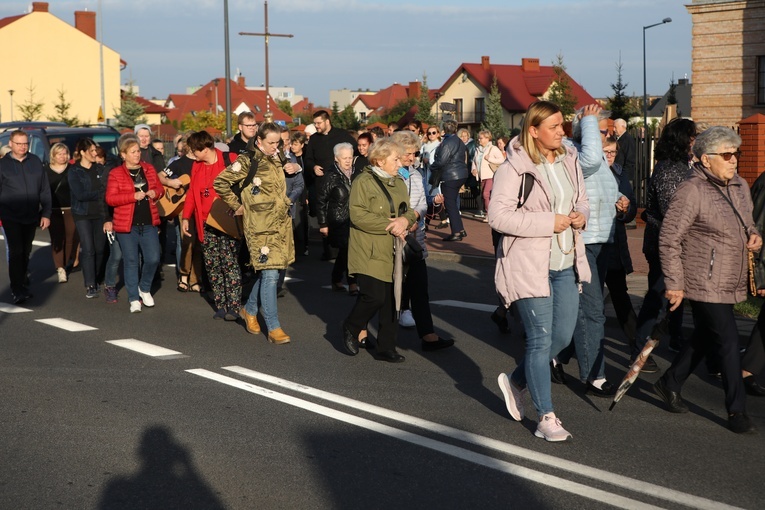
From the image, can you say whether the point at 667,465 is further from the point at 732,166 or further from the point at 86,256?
the point at 86,256

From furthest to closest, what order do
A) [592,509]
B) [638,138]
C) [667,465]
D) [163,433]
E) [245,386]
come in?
[638,138], [245,386], [163,433], [667,465], [592,509]

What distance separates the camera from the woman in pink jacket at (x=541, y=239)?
5.99 meters

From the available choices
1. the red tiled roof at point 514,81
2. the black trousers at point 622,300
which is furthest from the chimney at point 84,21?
the black trousers at point 622,300

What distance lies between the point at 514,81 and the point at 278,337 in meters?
83.4

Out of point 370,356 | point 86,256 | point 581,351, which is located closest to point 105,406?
point 370,356

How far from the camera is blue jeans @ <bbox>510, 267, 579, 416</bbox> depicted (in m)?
6.08

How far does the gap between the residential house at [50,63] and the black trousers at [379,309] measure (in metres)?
66.6

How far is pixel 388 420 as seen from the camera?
6.57m

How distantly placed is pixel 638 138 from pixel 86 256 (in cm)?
1103

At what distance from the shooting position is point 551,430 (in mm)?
6055

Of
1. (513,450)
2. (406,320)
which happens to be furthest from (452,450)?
(406,320)

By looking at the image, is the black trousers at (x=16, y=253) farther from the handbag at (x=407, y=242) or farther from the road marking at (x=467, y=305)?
the handbag at (x=407, y=242)

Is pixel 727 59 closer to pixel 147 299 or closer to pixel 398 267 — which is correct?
pixel 147 299

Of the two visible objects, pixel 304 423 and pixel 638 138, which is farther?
pixel 638 138
